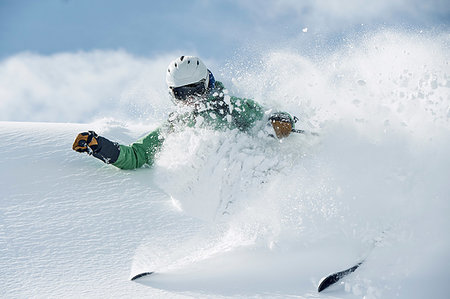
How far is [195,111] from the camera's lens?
3686mm

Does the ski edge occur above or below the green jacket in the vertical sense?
below

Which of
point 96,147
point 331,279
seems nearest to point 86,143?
point 96,147

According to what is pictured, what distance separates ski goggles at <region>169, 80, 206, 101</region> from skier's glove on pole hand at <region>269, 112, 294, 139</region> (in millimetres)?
714

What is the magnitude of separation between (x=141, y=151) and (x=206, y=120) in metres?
0.68

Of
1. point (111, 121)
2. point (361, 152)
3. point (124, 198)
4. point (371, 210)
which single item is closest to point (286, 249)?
point (371, 210)

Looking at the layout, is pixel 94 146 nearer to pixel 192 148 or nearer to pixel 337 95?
pixel 192 148

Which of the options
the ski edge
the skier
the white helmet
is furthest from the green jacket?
the ski edge

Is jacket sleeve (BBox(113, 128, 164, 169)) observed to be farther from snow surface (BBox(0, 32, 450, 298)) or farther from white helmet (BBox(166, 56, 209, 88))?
white helmet (BBox(166, 56, 209, 88))

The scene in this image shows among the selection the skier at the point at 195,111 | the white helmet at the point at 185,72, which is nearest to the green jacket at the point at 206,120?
the skier at the point at 195,111

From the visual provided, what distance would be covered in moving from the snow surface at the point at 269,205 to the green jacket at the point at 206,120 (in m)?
0.11

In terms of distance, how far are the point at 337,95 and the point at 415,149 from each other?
35.3 inches

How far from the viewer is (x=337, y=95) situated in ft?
11.4

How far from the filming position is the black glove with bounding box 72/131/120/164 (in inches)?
130

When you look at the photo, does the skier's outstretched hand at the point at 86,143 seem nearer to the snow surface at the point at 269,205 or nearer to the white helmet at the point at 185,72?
the snow surface at the point at 269,205
